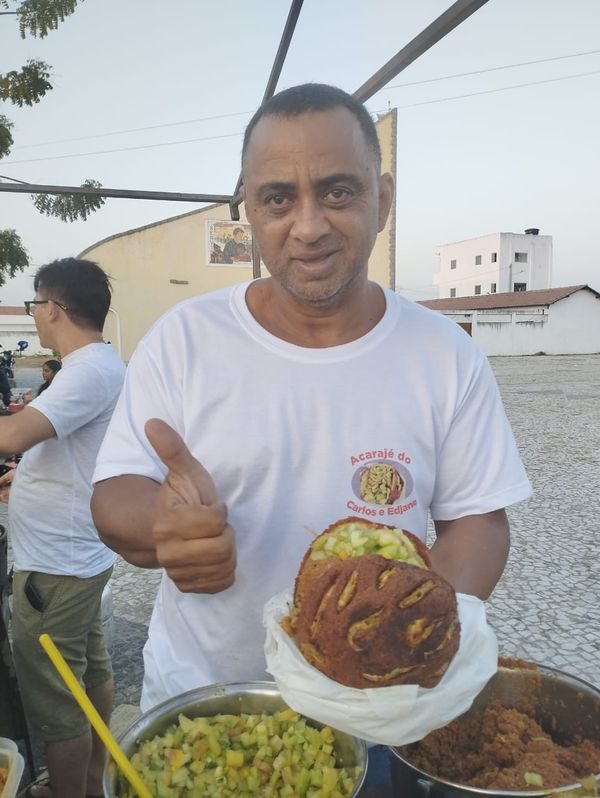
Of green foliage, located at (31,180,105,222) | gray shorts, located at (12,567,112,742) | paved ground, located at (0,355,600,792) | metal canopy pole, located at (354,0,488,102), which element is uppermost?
green foliage, located at (31,180,105,222)

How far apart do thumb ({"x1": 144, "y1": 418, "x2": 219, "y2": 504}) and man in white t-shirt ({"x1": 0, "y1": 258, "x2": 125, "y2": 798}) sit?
1585 mm

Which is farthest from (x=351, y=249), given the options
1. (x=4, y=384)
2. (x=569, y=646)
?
(x=4, y=384)

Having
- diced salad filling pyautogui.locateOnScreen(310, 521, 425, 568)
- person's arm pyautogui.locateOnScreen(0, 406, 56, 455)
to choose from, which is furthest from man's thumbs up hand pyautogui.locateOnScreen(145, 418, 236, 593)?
person's arm pyautogui.locateOnScreen(0, 406, 56, 455)

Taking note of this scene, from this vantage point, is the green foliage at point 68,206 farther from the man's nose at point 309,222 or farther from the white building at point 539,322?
the white building at point 539,322

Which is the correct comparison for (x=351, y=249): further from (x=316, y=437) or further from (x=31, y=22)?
(x=31, y=22)

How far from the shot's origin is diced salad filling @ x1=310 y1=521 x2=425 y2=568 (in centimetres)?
109

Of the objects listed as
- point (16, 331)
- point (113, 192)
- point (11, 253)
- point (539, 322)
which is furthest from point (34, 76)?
point (16, 331)

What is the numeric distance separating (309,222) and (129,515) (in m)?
0.82

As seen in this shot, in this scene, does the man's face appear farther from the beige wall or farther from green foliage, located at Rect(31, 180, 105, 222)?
the beige wall

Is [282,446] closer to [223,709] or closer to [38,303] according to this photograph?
[223,709]

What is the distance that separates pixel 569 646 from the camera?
12.6 ft

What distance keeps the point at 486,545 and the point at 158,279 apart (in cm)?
1961

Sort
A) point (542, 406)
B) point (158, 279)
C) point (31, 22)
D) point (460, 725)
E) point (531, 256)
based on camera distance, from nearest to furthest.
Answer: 1. point (460, 725)
2. point (31, 22)
3. point (542, 406)
4. point (158, 279)
5. point (531, 256)

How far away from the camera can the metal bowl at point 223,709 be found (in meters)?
1.12
